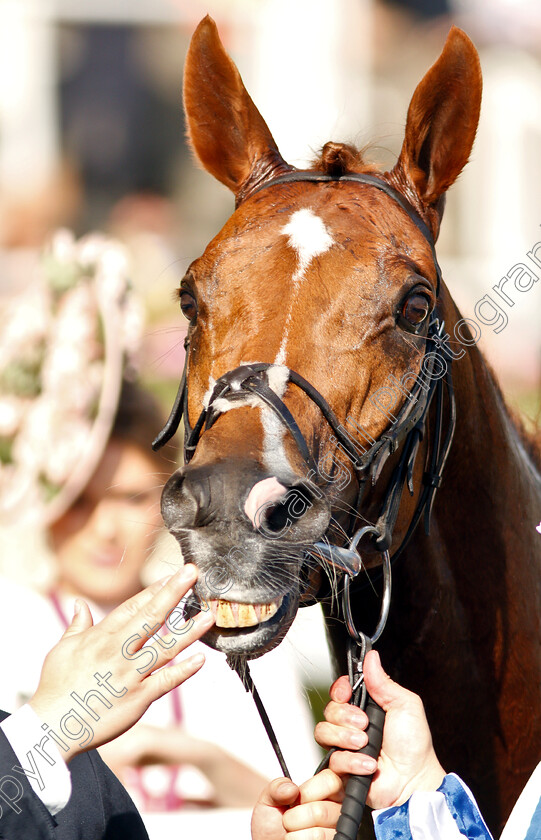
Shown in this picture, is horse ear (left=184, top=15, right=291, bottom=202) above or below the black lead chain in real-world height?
above

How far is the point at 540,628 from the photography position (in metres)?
2.19

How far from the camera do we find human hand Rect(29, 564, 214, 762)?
54.1 inches

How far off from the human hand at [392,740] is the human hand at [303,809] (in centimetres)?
4

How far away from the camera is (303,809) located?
1554 millimetres

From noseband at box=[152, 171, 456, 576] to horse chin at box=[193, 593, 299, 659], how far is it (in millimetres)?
164

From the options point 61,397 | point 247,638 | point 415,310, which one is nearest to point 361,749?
point 247,638

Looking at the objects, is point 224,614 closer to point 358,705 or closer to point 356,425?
point 358,705

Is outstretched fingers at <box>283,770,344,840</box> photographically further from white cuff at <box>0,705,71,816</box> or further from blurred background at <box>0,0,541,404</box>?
blurred background at <box>0,0,541,404</box>

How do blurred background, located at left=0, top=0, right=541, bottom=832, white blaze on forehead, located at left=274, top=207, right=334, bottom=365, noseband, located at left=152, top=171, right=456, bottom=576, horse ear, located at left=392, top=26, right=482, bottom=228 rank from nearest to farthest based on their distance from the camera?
noseband, located at left=152, top=171, right=456, bottom=576
white blaze on forehead, located at left=274, top=207, right=334, bottom=365
horse ear, located at left=392, top=26, right=482, bottom=228
blurred background, located at left=0, top=0, right=541, bottom=832

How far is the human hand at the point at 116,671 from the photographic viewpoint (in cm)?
138

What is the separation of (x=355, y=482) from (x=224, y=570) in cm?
42

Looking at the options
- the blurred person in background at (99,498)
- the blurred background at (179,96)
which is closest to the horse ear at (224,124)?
the blurred person in background at (99,498)

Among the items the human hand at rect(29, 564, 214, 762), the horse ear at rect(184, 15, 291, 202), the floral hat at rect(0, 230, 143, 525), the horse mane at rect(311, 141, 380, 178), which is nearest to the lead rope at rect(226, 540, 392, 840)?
the human hand at rect(29, 564, 214, 762)

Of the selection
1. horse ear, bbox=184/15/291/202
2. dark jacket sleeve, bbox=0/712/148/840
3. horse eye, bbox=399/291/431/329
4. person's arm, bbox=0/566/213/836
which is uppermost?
horse ear, bbox=184/15/291/202
